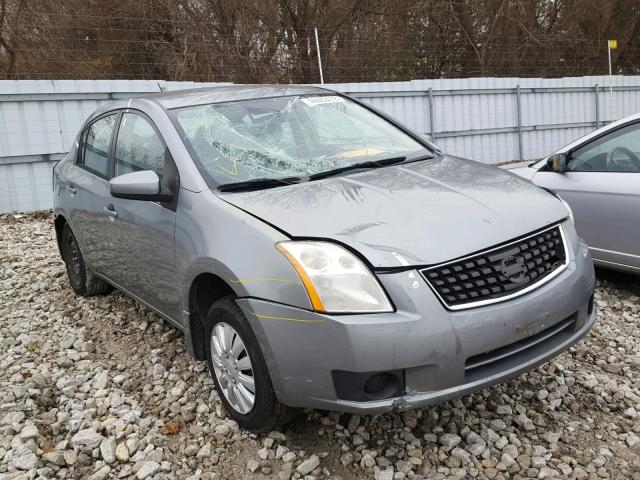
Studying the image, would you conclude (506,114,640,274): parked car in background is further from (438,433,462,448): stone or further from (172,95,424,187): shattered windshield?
(438,433,462,448): stone

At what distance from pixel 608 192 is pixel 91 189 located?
3647 mm

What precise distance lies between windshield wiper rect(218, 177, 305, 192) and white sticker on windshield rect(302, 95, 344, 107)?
0.97 meters

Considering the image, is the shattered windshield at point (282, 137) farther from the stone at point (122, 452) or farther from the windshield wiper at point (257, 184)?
the stone at point (122, 452)

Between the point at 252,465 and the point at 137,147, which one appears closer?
the point at 252,465

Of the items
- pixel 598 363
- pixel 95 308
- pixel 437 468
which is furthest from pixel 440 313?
pixel 95 308

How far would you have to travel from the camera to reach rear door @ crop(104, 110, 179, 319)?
3143mm

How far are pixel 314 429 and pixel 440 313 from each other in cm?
100

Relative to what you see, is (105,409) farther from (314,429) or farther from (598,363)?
(598,363)

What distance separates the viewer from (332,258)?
237 centimetres

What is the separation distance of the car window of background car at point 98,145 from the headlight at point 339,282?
224 centimetres

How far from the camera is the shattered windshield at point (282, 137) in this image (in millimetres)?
3146

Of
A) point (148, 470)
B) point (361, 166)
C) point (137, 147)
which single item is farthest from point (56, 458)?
point (361, 166)

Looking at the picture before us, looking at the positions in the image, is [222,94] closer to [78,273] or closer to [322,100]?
[322,100]

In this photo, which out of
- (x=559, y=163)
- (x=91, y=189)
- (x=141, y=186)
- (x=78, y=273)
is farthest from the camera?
(x=78, y=273)
